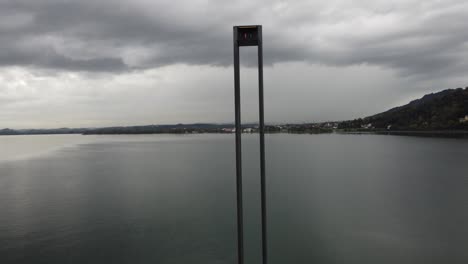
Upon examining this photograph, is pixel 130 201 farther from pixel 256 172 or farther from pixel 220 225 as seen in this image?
pixel 256 172

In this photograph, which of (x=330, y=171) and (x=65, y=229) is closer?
(x=65, y=229)

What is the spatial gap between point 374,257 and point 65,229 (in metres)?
8.42

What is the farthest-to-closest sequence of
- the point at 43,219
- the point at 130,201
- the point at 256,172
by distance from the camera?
the point at 256,172 < the point at 130,201 < the point at 43,219

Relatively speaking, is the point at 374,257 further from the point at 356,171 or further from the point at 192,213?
the point at 356,171

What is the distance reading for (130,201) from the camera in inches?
460

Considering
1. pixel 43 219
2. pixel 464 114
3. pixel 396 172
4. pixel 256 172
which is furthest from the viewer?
pixel 464 114

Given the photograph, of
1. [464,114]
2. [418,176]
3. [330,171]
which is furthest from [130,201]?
[464,114]

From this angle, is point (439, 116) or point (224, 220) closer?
point (224, 220)

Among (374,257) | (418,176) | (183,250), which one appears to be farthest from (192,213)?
(418,176)

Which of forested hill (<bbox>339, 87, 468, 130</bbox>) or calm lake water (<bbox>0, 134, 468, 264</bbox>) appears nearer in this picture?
calm lake water (<bbox>0, 134, 468, 264</bbox>)

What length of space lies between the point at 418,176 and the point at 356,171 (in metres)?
3.69

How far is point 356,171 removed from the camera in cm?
2027

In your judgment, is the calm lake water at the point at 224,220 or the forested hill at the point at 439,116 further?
the forested hill at the point at 439,116

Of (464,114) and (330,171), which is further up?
(464,114)
